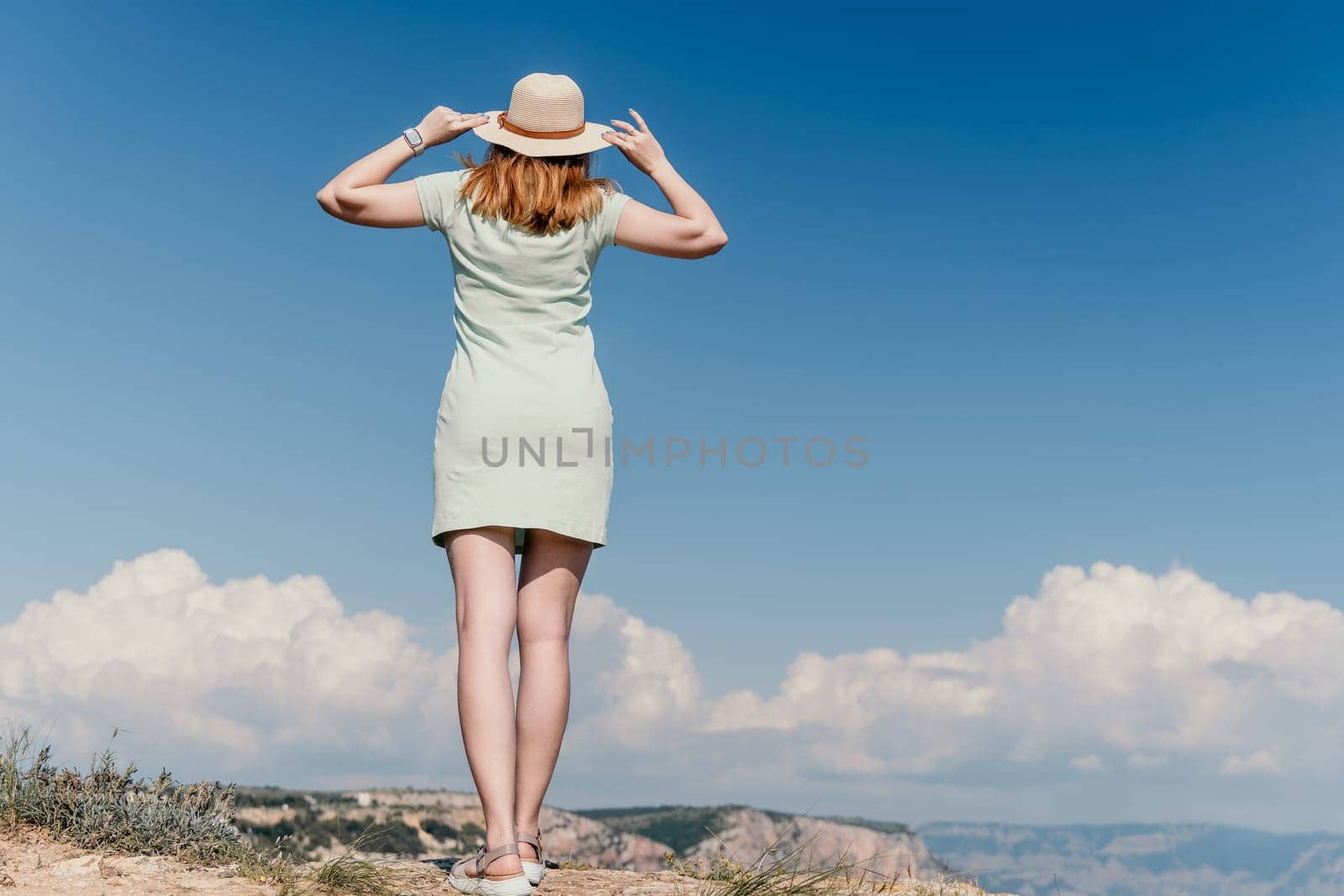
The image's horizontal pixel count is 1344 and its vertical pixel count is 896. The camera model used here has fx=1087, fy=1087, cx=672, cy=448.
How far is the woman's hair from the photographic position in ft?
15.8

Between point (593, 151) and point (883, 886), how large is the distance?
343cm

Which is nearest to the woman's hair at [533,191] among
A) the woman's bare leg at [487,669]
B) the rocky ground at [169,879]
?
the woman's bare leg at [487,669]

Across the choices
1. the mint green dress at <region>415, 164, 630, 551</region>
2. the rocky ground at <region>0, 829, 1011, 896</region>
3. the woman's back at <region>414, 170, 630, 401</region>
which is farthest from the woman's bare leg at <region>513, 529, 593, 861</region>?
the woman's back at <region>414, 170, 630, 401</region>

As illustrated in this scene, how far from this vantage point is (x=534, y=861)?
4.89 meters

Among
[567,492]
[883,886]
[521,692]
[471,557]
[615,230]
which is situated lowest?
[883,886]

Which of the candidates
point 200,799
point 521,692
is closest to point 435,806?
point 200,799

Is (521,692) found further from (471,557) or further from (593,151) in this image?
(593,151)

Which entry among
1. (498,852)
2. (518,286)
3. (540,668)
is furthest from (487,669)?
(518,286)

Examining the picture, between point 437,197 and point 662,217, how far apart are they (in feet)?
3.33

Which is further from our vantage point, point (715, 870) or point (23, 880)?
point (715, 870)

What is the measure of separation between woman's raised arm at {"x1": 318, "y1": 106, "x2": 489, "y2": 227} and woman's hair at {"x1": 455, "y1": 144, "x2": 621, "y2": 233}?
235mm

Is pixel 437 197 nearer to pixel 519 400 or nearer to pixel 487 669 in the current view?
pixel 519 400

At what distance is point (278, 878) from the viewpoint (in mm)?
4766

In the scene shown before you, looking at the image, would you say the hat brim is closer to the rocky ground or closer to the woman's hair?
the woman's hair
